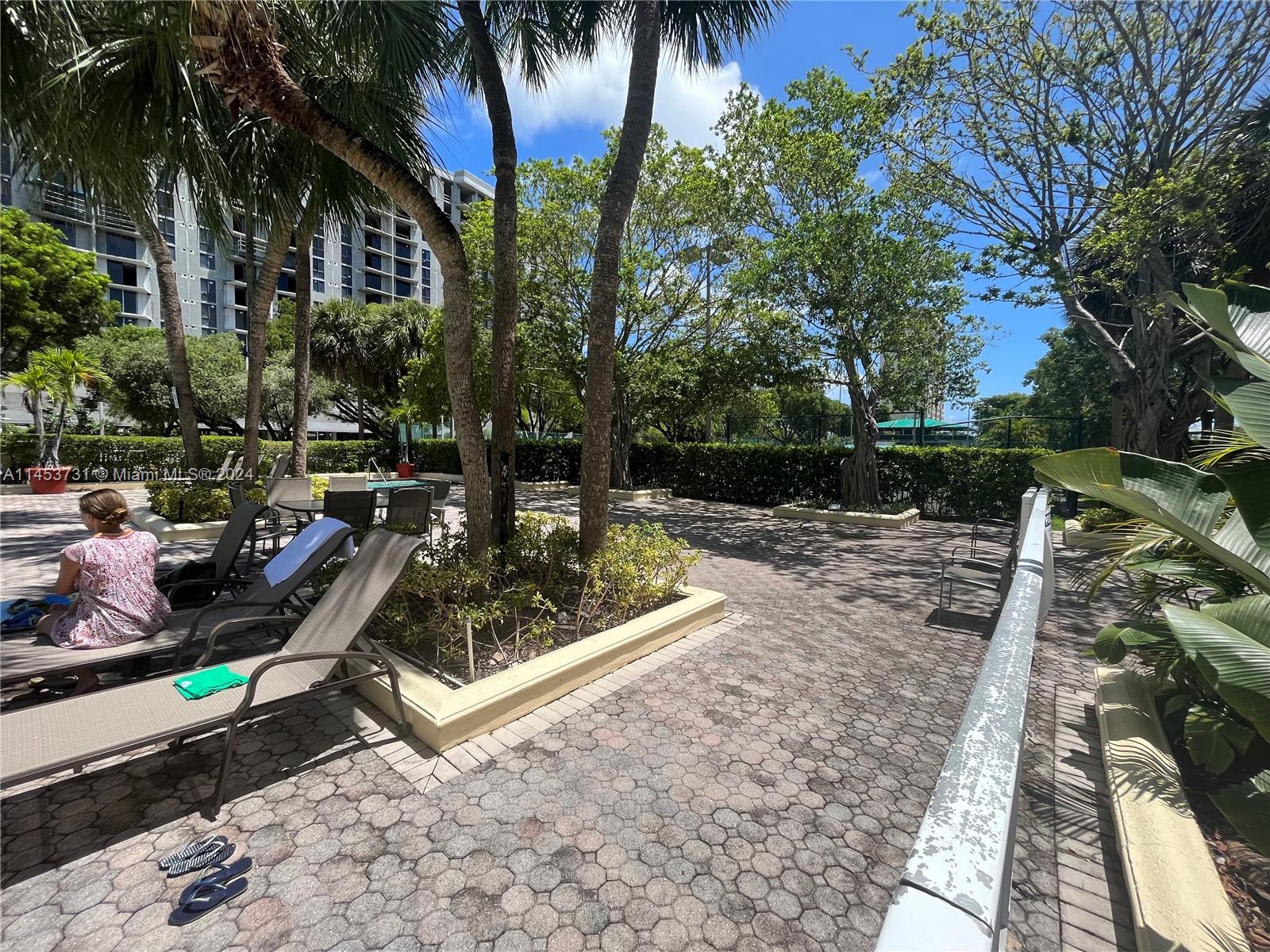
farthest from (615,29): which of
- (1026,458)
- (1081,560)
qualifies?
(1026,458)

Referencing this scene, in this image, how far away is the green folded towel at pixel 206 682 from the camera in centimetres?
275

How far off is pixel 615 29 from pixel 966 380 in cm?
1455

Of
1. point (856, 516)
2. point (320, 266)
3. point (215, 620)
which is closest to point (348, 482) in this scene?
point (215, 620)

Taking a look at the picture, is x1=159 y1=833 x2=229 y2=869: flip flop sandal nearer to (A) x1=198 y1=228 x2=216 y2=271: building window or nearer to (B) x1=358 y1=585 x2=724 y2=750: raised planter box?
(B) x1=358 y1=585 x2=724 y2=750: raised planter box

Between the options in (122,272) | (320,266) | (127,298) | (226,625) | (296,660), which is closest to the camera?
(296,660)

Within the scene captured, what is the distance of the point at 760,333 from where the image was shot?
13617mm

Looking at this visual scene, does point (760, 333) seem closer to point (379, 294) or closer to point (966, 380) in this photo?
point (966, 380)

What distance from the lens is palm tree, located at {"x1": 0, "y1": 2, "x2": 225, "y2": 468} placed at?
4.32 meters

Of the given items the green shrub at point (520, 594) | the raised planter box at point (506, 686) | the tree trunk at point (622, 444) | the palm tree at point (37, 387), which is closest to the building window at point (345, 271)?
the palm tree at point (37, 387)

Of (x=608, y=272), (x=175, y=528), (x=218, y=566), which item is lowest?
(x=175, y=528)

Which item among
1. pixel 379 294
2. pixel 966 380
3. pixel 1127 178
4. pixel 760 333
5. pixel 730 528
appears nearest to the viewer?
pixel 1127 178

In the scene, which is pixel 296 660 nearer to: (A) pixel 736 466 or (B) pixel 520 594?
(B) pixel 520 594

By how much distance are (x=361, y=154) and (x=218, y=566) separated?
3.76 m

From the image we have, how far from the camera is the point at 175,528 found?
27.9ft
